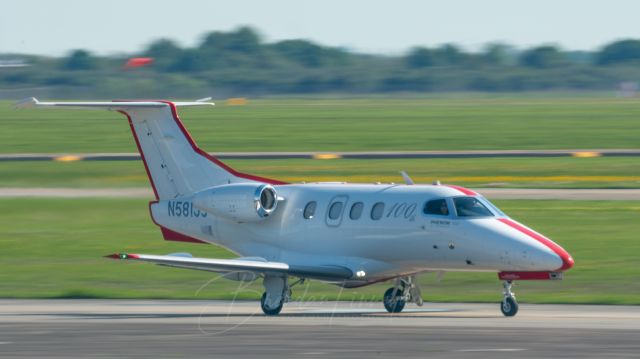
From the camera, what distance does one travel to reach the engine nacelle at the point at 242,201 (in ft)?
102

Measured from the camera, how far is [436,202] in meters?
29.2

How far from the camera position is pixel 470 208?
29000 mm

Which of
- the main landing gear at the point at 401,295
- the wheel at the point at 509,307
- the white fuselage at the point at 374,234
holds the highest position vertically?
the white fuselage at the point at 374,234

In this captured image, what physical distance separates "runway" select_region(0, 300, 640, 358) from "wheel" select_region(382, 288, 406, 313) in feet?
1.14

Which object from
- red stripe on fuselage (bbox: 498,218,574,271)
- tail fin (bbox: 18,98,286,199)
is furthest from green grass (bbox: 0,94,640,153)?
red stripe on fuselage (bbox: 498,218,574,271)

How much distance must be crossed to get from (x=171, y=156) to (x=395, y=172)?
35.9 metres

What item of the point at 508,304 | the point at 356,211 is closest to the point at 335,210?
the point at 356,211

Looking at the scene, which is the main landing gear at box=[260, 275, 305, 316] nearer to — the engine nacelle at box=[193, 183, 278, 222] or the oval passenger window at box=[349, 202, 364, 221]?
the engine nacelle at box=[193, 183, 278, 222]

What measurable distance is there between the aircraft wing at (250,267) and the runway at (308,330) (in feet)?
2.87

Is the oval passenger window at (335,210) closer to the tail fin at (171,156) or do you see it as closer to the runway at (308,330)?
the runway at (308,330)

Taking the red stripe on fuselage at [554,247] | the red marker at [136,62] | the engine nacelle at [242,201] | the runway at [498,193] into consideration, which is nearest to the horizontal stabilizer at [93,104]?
the engine nacelle at [242,201]

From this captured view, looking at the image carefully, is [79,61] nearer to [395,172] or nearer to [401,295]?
[395,172]

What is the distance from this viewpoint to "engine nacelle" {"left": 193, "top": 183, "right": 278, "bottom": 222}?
102 ft

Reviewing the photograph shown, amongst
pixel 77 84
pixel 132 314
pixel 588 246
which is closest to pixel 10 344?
pixel 132 314
